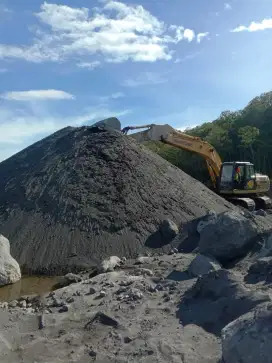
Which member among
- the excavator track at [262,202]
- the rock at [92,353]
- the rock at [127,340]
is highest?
the excavator track at [262,202]

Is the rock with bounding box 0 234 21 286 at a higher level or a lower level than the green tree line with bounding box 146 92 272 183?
lower

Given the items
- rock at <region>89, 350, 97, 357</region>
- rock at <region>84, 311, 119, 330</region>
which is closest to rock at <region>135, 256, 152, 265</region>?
rock at <region>84, 311, 119, 330</region>

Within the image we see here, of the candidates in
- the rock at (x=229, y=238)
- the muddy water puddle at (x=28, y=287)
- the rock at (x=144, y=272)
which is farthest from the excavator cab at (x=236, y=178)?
the rock at (x=144, y=272)

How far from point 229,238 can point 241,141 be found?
871 inches

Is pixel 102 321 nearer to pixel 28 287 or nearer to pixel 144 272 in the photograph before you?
pixel 144 272

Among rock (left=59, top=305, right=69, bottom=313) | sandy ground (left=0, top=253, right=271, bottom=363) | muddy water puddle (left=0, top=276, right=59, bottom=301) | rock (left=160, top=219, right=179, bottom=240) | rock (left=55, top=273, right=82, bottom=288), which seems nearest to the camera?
sandy ground (left=0, top=253, right=271, bottom=363)

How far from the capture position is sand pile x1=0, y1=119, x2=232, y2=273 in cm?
948

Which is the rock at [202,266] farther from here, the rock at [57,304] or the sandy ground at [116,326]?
the rock at [57,304]

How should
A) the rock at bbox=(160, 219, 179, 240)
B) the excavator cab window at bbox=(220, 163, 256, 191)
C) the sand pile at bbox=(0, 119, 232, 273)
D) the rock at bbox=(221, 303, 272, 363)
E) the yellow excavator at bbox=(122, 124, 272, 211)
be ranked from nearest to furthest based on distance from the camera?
1. the rock at bbox=(221, 303, 272, 363)
2. the sand pile at bbox=(0, 119, 232, 273)
3. the rock at bbox=(160, 219, 179, 240)
4. the yellow excavator at bbox=(122, 124, 272, 211)
5. the excavator cab window at bbox=(220, 163, 256, 191)

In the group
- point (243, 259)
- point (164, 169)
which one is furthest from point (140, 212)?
point (243, 259)

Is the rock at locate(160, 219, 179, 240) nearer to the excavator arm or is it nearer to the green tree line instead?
the excavator arm

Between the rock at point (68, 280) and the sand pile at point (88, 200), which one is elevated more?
the sand pile at point (88, 200)

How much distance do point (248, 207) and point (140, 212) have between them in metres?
5.32

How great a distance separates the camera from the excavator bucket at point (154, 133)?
13.8 metres
